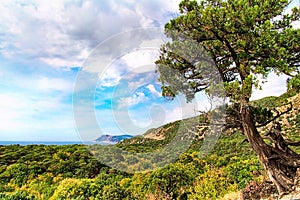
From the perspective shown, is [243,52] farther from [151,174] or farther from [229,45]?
[151,174]

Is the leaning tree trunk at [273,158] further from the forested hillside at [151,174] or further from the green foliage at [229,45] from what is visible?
the green foliage at [229,45]

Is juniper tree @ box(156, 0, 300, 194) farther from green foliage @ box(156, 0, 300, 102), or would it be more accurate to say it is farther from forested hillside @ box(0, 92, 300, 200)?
forested hillside @ box(0, 92, 300, 200)

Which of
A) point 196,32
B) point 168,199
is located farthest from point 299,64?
point 168,199

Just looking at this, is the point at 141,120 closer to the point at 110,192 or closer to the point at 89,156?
the point at 110,192

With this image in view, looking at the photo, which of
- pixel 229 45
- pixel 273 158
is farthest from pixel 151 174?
pixel 229 45

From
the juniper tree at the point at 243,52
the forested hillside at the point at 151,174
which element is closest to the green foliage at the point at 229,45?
the juniper tree at the point at 243,52

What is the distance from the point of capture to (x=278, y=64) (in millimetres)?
5926

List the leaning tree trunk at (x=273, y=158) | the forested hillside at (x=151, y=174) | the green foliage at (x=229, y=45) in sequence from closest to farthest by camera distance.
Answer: the green foliage at (x=229, y=45), the leaning tree trunk at (x=273, y=158), the forested hillside at (x=151, y=174)

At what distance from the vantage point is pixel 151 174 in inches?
410

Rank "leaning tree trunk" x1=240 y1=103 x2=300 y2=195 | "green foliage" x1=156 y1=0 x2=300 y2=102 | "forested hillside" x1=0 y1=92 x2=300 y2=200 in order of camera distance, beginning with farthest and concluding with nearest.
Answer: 1. "forested hillside" x1=0 y1=92 x2=300 y2=200
2. "leaning tree trunk" x1=240 y1=103 x2=300 y2=195
3. "green foliage" x1=156 y1=0 x2=300 y2=102

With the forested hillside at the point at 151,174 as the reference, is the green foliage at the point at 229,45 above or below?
above

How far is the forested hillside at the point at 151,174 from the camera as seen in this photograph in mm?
9047

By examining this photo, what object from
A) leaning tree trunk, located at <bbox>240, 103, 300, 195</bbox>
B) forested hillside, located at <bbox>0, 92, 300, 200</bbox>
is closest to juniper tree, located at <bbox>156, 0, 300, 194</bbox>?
leaning tree trunk, located at <bbox>240, 103, 300, 195</bbox>

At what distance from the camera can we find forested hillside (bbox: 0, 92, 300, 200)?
905cm
